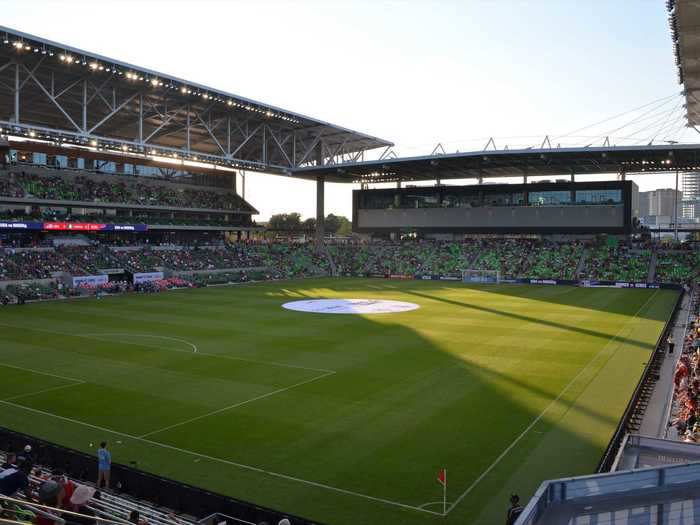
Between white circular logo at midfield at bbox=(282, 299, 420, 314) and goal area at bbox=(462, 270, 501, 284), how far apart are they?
2447 cm

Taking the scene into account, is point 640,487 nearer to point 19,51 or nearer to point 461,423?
point 461,423

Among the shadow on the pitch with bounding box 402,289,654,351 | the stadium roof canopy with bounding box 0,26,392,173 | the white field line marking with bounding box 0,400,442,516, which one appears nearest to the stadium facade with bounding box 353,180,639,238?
the stadium roof canopy with bounding box 0,26,392,173

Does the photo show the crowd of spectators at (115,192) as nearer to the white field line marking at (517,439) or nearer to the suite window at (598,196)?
the suite window at (598,196)

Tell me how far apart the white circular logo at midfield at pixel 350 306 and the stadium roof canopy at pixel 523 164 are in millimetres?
25937

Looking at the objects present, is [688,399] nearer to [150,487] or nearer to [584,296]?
[150,487]

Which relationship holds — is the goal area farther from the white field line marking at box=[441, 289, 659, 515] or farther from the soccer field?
the white field line marking at box=[441, 289, 659, 515]

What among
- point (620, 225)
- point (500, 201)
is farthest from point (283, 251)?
point (620, 225)

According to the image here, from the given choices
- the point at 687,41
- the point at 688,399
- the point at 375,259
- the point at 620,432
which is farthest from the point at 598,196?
the point at 620,432

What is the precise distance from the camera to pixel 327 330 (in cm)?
3519

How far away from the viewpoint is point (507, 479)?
14469mm

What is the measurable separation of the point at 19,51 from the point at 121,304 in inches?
810

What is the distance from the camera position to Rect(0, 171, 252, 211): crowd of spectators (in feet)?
204

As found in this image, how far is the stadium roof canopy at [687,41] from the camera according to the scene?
2457 centimetres

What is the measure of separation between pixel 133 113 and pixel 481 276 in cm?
4465
